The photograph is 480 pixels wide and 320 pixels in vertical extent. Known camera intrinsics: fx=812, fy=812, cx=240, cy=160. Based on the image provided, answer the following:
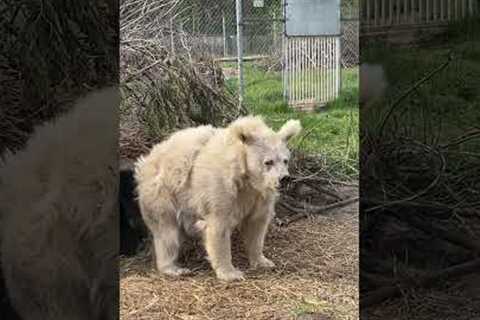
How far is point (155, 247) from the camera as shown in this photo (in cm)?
216

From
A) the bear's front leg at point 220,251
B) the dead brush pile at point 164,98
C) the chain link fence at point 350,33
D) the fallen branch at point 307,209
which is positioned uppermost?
the chain link fence at point 350,33

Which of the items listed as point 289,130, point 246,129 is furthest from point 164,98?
point 289,130

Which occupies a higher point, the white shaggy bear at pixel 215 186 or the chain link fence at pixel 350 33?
the chain link fence at pixel 350 33

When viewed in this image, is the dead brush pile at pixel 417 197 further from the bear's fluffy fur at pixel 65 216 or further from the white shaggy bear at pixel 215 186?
the bear's fluffy fur at pixel 65 216

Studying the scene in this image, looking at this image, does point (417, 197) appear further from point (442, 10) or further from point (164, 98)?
point (164, 98)

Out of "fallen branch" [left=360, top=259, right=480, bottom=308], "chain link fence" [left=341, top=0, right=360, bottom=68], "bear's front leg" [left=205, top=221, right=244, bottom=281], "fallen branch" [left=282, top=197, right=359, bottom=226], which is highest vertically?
"chain link fence" [left=341, top=0, right=360, bottom=68]

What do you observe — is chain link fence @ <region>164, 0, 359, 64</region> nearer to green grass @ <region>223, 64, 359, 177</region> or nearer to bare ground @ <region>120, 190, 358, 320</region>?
green grass @ <region>223, 64, 359, 177</region>

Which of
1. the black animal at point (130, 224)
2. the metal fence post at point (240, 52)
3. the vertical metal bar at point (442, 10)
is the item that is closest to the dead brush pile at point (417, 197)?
the vertical metal bar at point (442, 10)

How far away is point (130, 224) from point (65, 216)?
0.18 metres

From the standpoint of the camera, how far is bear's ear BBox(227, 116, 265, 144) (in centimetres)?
211

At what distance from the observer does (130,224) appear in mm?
2174

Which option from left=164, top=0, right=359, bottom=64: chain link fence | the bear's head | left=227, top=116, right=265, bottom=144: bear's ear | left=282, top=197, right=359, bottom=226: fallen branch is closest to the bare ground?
left=282, top=197, right=359, bottom=226: fallen branch

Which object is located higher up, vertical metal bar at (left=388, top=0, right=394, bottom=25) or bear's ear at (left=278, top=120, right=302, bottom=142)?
vertical metal bar at (left=388, top=0, right=394, bottom=25)

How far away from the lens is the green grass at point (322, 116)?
2.10m
